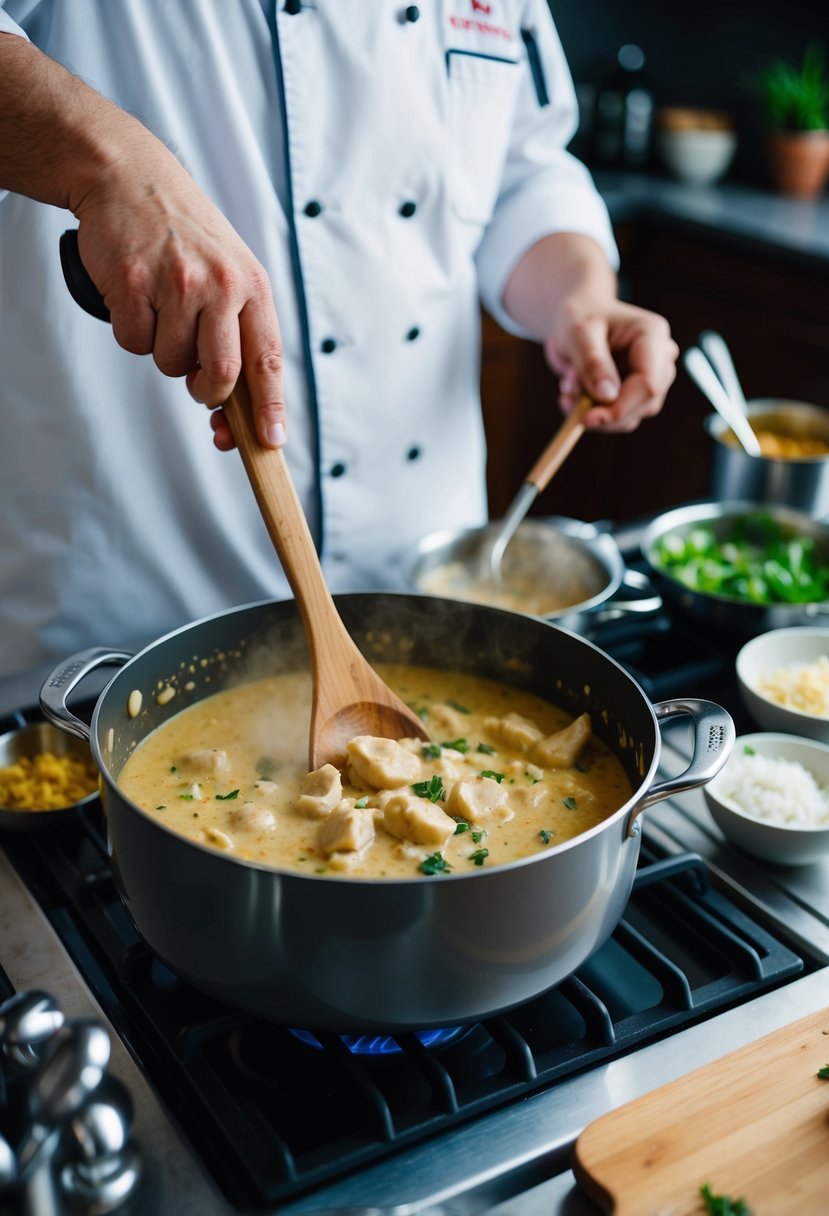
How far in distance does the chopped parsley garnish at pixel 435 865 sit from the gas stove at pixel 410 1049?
0.44ft

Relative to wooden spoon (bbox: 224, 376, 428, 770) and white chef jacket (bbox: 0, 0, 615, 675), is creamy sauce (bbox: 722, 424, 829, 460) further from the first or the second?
wooden spoon (bbox: 224, 376, 428, 770)

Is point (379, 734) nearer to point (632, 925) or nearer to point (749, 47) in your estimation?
point (632, 925)

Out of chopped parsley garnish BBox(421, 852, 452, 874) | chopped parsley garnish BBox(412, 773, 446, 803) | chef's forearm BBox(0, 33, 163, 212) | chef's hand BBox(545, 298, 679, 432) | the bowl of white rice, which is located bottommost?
the bowl of white rice

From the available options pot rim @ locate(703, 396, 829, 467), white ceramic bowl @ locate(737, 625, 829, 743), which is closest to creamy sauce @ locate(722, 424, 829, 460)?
pot rim @ locate(703, 396, 829, 467)

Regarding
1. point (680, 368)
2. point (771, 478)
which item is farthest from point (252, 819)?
point (680, 368)

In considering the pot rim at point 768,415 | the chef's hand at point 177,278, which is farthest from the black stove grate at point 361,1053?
the pot rim at point 768,415

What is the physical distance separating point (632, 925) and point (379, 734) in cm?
32

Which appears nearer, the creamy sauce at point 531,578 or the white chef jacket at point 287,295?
the white chef jacket at point 287,295

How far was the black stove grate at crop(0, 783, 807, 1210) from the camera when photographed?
86cm

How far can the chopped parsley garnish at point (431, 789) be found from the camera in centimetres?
113

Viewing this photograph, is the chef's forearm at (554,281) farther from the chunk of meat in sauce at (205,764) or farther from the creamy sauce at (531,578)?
the chunk of meat in sauce at (205,764)

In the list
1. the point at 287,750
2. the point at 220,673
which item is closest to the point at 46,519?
the point at 220,673

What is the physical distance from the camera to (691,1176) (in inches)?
32.8

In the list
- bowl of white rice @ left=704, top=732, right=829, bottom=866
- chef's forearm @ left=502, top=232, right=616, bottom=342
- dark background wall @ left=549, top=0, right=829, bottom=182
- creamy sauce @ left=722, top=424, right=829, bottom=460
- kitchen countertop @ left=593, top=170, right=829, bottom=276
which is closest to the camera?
bowl of white rice @ left=704, top=732, right=829, bottom=866
